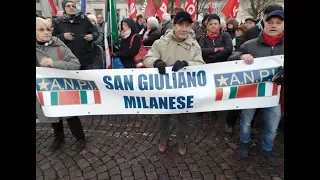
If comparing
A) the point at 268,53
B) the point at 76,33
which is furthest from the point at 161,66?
the point at 76,33

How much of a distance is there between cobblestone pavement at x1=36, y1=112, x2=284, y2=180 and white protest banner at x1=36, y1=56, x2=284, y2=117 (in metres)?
0.76

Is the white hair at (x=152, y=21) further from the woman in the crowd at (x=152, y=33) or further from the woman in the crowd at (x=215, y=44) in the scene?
the woman in the crowd at (x=215, y=44)

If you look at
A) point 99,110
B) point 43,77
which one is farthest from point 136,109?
point 43,77

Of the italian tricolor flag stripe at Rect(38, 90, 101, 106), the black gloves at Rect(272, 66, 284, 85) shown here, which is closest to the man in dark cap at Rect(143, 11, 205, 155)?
the italian tricolor flag stripe at Rect(38, 90, 101, 106)

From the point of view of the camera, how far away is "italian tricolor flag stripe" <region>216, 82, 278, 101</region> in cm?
324

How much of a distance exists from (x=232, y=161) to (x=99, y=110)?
6.43 feet

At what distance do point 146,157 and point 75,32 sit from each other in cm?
261

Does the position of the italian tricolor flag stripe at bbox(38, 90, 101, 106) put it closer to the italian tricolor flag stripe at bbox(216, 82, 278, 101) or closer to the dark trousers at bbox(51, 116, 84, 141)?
the dark trousers at bbox(51, 116, 84, 141)

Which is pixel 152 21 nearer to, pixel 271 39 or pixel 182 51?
pixel 182 51

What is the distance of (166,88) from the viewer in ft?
10.6

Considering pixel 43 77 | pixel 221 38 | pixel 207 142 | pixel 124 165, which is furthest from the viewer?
pixel 221 38
